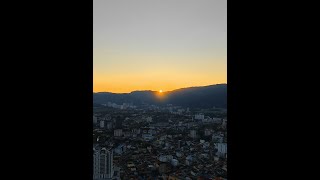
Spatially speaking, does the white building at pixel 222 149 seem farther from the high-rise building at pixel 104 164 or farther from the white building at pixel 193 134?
the high-rise building at pixel 104 164

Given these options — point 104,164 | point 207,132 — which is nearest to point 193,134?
point 207,132

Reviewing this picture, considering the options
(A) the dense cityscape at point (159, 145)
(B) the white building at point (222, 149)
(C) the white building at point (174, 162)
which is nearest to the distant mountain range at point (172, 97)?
(A) the dense cityscape at point (159, 145)

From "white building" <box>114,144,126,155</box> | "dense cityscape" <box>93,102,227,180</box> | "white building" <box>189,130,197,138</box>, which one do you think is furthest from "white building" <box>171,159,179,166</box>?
"white building" <box>114,144,126,155</box>

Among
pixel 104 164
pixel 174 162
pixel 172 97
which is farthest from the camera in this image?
pixel 172 97

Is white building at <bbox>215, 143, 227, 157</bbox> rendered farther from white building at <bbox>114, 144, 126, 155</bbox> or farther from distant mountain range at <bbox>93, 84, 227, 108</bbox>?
distant mountain range at <bbox>93, 84, 227, 108</bbox>

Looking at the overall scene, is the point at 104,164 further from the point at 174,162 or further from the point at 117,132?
the point at 174,162
